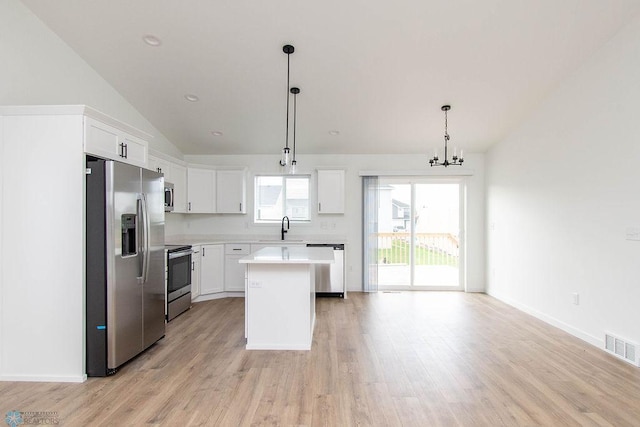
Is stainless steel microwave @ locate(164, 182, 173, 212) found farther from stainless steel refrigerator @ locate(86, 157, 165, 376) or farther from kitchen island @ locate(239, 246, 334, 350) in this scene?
kitchen island @ locate(239, 246, 334, 350)

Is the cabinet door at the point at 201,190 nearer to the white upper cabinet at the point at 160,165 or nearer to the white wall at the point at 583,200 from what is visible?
the white upper cabinet at the point at 160,165

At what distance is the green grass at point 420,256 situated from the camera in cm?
552

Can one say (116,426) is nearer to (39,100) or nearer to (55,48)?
(39,100)

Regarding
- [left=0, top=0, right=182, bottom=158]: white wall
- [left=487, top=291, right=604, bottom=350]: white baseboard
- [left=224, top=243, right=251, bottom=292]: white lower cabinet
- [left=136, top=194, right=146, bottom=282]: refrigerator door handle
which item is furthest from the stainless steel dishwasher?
[left=0, top=0, right=182, bottom=158]: white wall

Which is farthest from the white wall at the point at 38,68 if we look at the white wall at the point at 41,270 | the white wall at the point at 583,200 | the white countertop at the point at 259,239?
the white wall at the point at 583,200

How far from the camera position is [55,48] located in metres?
2.98

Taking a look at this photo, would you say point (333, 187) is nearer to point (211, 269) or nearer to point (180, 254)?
point (211, 269)

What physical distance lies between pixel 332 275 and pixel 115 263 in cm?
319

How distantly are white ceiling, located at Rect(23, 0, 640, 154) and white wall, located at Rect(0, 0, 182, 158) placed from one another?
120 millimetres

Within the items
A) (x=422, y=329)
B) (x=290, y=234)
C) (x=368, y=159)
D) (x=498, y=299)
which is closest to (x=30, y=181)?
(x=290, y=234)

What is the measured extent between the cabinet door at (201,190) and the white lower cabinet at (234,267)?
2.58ft

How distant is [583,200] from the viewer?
325 centimetres

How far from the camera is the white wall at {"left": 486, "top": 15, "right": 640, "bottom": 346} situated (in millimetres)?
2773

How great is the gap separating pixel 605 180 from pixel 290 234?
4224mm
